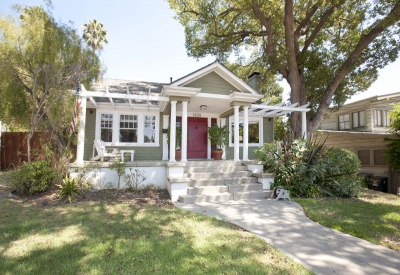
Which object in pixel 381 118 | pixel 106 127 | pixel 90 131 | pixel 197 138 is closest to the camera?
pixel 90 131

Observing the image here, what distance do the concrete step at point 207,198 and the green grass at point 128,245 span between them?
130cm

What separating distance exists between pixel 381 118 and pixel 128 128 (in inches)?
637

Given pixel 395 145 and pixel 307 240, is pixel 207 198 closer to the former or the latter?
pixel 307 240

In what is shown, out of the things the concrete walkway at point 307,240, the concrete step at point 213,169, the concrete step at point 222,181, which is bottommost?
the concrete walkway at point 307,240

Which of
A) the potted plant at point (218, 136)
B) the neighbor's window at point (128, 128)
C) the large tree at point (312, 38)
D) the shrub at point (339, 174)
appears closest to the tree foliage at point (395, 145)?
the large tree at point (312, 38)

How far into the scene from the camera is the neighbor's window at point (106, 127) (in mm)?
9867

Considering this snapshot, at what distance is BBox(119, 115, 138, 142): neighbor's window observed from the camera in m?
10.1

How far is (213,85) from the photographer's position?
29.3 ft

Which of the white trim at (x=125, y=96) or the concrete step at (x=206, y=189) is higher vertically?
the white trim at (x=125, y=96)

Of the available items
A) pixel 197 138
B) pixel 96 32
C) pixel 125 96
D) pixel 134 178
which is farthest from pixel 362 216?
pixel 96 32

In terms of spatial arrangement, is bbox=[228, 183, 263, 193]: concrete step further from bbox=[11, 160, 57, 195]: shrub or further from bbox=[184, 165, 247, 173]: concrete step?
bbox=[11, 160, 57, 195]: shrub

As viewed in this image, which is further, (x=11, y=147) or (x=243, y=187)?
(x=11, y=147)

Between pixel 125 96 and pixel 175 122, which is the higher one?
pixel 125 96

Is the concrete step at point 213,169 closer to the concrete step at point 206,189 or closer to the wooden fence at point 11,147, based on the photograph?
the concrete step at point 206,189
